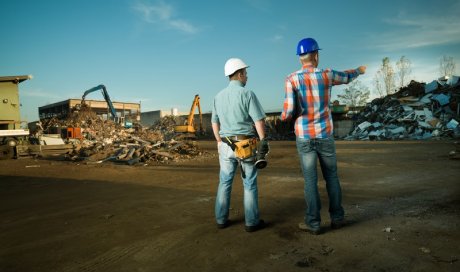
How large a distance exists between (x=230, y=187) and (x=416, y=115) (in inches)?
997

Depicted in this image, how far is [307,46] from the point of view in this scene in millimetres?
3461

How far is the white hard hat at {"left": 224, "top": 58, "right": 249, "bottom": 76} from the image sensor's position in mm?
3693

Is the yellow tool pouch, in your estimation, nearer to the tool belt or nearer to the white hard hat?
the tool belt

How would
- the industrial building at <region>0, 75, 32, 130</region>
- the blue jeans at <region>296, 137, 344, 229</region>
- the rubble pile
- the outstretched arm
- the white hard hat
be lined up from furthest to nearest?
the rubble pile < the industrial building at <region>0, 75, 32, 130</region> < the white hard hat < the outstretched arm < the blue jeans at <region>296, 137, 344, 229</region>

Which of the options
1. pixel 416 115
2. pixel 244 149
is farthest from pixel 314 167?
pixel 416 115

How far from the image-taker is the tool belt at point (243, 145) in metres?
3.49

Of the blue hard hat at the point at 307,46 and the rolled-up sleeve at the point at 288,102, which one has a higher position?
the blue hard hat at the point at 307,46

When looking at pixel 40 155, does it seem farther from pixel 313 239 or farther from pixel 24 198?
pixel 313 239

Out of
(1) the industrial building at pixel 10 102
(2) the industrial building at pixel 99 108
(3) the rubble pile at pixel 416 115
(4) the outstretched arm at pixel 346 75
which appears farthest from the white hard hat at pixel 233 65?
(2) the industrial building at pixel 99 108

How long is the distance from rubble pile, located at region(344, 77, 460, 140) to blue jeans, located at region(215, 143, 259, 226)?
22117 mm

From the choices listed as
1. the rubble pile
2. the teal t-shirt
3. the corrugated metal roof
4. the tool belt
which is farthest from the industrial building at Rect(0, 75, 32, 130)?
the rubble pile

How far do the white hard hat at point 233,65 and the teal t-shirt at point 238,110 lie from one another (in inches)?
5.5

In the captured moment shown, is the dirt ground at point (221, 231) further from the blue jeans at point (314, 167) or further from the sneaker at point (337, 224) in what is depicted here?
the blue jeans at point (314, 167)

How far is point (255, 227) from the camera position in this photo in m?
3.61
